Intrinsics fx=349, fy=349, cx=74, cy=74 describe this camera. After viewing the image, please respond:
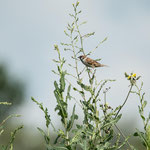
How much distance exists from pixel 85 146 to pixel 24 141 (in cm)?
4222

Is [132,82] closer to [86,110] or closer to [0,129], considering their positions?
[86,110]

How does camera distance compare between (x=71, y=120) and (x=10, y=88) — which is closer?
(x=71, y=120)

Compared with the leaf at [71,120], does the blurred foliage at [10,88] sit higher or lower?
A: lower

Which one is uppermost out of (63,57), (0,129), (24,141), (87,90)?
(63,57)

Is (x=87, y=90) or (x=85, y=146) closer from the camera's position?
(x=85, y=146)

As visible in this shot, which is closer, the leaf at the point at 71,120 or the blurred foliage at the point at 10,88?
the leaf at the point at 71,120

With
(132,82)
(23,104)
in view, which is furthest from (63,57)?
(23,104)

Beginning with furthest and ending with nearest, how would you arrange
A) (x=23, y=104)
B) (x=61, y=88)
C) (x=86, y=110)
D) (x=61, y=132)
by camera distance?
(x=23, y=104) → (x=86, y=110) → (x=61, y=88) → (x=61, y=132)

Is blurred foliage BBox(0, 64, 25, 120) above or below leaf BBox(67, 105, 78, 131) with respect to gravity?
below

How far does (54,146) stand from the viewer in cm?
258

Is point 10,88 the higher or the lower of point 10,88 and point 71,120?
the lower

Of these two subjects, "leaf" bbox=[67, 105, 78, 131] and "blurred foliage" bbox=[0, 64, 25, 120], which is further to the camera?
"blurred foliage" bbox=[0, 64, 25, 120]

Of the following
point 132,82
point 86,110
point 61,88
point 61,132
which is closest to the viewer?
point 61,132

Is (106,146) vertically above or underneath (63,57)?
underneath
